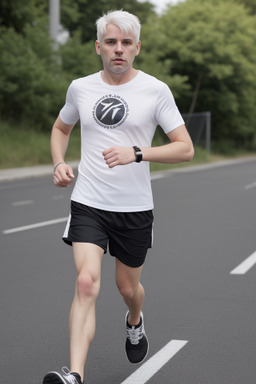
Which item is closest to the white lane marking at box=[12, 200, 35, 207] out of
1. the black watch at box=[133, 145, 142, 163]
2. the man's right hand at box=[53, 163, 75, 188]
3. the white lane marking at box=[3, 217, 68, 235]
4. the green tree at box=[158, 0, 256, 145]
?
the white lane marking at box=[3, 217, 68, 235]

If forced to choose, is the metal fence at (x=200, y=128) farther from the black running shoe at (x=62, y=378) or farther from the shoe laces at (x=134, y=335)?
the black running shoe at (x=62, y=378)

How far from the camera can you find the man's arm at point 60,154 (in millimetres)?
4254

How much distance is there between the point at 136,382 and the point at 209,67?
40.1m

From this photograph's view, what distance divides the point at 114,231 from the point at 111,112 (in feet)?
2.09

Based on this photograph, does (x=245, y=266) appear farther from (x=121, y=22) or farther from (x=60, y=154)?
(x=121, y=22)

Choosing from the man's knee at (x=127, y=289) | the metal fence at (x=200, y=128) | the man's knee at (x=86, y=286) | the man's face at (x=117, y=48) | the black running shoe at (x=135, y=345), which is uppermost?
the man's face at (x=117, y=48)

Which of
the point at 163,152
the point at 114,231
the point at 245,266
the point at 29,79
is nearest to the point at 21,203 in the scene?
the point at 245,266

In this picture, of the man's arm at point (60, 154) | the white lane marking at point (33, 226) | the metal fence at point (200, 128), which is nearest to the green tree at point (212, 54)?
the metal fence at point (200, 128)

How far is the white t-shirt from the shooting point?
4297 mm

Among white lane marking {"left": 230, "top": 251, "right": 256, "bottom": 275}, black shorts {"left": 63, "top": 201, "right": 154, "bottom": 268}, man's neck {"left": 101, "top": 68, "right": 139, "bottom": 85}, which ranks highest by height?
man's neck {"left": 101, "top": 68, "right": 139, "bottom": 85}

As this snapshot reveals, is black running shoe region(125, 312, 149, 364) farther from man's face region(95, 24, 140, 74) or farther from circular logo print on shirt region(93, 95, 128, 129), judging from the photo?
man's face region(95, 24, 140, 74)

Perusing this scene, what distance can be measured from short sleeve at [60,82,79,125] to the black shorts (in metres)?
0.49

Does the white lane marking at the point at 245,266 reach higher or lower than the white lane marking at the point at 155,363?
lower

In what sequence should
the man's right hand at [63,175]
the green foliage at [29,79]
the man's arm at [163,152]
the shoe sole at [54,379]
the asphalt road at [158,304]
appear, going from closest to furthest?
the shoe sole at [54,379]
the man's arm at [163,152]
the man's right hand at [63,175]
the asphalt road at [158,304]
the green foliage at [29,79]
